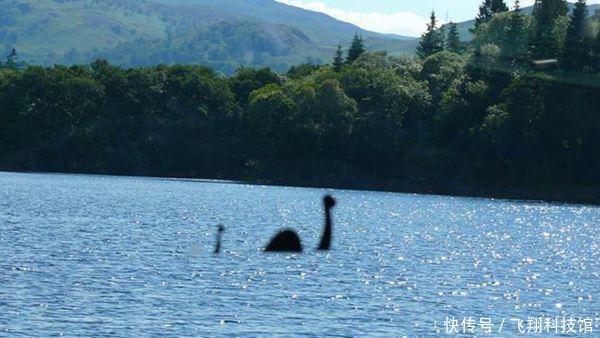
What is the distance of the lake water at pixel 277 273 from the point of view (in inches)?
2156

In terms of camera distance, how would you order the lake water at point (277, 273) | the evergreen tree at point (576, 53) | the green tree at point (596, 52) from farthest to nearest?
the green tree at point (596, 52)
the evergreen tree at point (576, 53)
the lake water at point (277, 273)

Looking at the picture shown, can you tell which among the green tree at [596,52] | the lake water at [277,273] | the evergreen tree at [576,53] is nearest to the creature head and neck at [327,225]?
the lake water at [277,273]

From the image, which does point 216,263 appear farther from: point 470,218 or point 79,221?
point 470,218

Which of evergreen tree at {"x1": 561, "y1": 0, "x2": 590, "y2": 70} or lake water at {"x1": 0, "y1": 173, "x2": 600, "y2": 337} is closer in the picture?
lake water at {"x1": 0, "y1": 173, "x2": 600, "y2": 337}

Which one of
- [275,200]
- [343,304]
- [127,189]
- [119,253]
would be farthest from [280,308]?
[127,189]

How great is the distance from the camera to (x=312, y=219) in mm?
131125

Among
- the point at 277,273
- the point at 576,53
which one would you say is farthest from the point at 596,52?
the point at 277,273

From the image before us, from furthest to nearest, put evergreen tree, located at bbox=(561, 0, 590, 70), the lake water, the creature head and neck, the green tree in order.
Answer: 1. the green tree
2. evergreen tree, located at bbox=(561, 0, 590, 70)
3. the lake water
4. the creature head and neck

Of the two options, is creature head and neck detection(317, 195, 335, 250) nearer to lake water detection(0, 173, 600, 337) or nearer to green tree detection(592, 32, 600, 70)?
lake water detection(0, 173, 600, 337)

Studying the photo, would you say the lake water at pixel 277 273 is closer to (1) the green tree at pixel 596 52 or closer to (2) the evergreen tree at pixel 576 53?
(2) the evergreen tree at pixel 576 53

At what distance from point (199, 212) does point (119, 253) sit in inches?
2146

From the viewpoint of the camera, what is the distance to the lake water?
180 feet

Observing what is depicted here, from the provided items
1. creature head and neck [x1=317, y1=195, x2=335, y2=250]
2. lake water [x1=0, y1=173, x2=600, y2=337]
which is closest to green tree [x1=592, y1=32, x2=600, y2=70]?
lake water [x1=0, y1=173, x2=600, y2=337]

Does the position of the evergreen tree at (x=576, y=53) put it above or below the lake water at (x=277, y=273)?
above
